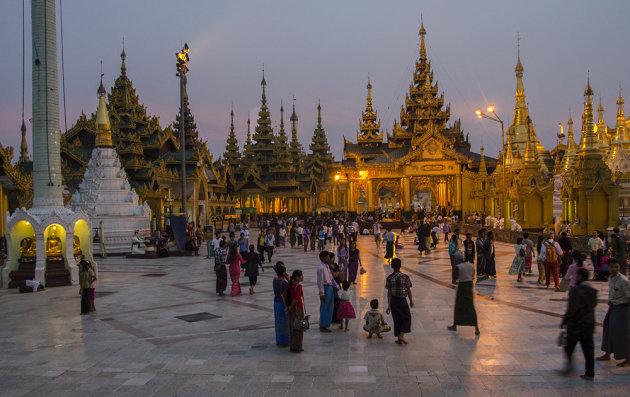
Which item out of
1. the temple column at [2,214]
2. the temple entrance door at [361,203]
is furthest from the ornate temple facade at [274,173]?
the temple column at [2,214]

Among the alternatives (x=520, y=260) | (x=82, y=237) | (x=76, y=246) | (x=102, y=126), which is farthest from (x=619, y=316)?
(x=102, y=126)

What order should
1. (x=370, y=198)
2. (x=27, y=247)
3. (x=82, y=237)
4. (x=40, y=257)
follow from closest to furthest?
(x=40, y=257), (x=27, y=247), (x=82, y=237), (x=370, y=198)

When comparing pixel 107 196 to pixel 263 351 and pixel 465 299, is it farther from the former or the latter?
pixel 465 299

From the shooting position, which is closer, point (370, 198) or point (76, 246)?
point (76, 246)

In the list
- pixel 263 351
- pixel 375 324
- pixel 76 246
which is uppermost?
pixel 76 246

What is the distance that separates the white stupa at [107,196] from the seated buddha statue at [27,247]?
12825 mm

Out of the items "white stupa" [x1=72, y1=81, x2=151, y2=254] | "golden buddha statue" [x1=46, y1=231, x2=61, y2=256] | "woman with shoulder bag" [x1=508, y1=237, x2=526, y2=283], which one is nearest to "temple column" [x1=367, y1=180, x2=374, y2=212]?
"white stupa" [x1=72, y1=81, x2=151, y2=254]

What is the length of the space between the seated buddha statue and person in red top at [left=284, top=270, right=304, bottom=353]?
11.2 metres

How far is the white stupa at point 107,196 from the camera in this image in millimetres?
29031

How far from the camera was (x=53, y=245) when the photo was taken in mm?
15602

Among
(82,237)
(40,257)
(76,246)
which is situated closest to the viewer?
(40,257)

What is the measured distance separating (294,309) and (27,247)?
1149 cm

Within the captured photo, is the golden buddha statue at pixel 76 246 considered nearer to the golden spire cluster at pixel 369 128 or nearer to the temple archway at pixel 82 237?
A: the temple archway at pixel 82 237

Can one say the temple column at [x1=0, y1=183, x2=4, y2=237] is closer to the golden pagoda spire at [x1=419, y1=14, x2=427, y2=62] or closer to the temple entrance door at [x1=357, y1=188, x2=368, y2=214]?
the temple entrance door at [x1=357, y1=188, x2=368, y2=214]
